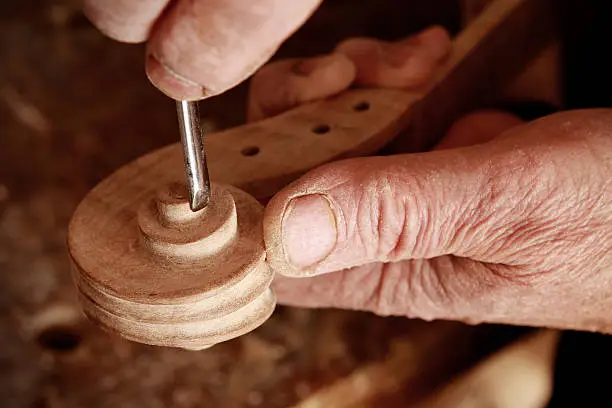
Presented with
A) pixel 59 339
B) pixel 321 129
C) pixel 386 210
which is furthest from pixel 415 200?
pixel 59 339

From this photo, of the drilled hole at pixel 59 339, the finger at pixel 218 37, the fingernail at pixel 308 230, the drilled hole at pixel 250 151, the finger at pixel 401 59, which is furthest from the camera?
the drilled hole at pixel 59 339

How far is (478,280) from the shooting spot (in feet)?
2.06

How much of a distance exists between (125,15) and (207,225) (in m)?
0.15

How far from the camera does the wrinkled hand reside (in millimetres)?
514

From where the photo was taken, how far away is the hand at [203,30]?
1.17 ft

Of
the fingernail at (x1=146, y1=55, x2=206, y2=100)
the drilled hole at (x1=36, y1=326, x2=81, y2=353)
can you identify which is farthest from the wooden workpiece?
the drilled hole at (x1=36, y1=326, x2=81, y2=353)

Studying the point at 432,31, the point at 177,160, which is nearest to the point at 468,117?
the point at 432,31

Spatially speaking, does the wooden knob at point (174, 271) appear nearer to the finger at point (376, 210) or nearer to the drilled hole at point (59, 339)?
the finger at point (376, 210)

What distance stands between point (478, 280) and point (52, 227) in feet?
1.75

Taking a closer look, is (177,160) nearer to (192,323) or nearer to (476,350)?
(192,323)

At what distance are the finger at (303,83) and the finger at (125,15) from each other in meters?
0.31

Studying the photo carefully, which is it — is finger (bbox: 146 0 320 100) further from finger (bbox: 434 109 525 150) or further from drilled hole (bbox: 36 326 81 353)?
drilled hole (bbox: 36 326 81 353)

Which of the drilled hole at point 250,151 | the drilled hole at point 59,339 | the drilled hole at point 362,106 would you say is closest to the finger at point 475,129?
the drilled hole at point 362,106

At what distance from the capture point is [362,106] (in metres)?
0.67
